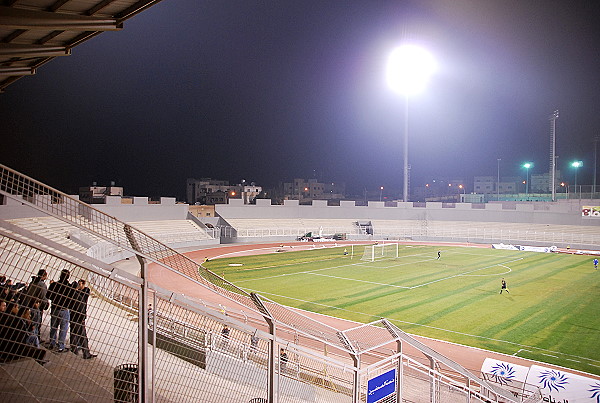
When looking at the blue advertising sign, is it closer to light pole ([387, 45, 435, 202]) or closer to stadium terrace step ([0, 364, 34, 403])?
stadium terrace step ([0, 364, 34, 403])

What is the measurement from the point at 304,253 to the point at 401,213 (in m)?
27.7

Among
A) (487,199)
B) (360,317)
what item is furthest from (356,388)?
(487,199)

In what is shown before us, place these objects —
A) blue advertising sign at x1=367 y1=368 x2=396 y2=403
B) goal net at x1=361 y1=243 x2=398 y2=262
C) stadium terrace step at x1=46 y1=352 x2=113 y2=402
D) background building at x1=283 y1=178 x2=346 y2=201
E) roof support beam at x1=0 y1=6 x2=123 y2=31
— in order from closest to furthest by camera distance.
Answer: stadium terrace step at x1=46 y1=352 x2=113 y2=402 < blue advertising sign at x1=367 y1=368 x2=396 y2=403 < roof support beam at x1=0 y1=6 x2=123 y2=31 < goal net at x1=361 y1=243 x2=398 y2=262 < background building at x1=283 y1=178 x2=346 y2=201

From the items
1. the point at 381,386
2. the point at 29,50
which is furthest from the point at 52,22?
the point at 381,386

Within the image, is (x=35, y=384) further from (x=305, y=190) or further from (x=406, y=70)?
(x=305, y=190)

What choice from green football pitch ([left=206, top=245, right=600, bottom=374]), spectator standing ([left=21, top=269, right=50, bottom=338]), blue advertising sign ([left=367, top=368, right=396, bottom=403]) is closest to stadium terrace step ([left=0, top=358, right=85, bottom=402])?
spectator standing ([left=21, top=269, right=50, bottom=338])

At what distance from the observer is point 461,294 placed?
26.0m

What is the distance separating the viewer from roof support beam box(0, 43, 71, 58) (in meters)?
9.44

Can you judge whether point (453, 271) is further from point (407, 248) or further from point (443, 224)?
point (443, 224)

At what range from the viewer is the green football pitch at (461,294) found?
17656 millimetres

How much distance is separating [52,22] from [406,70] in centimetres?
6245

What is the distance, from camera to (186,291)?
2534cm

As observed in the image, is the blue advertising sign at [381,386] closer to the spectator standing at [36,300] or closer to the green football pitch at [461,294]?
the spectator standing at [36,300]

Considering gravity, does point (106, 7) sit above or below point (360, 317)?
above
